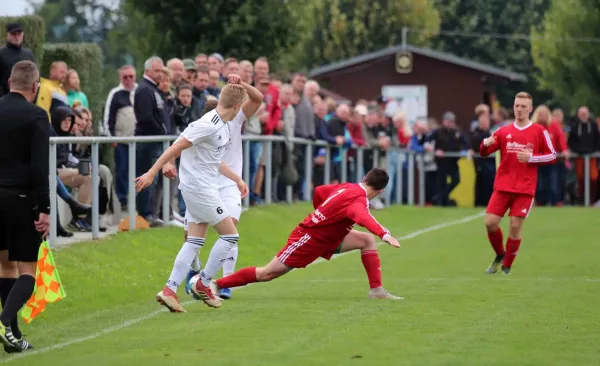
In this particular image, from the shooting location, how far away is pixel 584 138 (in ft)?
107

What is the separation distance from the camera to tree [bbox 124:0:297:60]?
29547 mm

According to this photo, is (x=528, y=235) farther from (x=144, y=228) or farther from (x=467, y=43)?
(x=467, y=43)

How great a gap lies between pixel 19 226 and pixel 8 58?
6.41 meters

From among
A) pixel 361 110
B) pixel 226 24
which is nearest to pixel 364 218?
pixel 361 110

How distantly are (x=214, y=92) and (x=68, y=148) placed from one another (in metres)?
4.56

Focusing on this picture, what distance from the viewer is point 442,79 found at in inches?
2019

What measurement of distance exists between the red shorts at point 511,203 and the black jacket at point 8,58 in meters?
5.34

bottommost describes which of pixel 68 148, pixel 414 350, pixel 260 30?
pixel 414 350

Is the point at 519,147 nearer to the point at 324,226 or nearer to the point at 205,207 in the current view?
the point at 324,226

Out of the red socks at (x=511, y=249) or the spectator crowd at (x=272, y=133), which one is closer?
the red socks at (x=511, y=249)

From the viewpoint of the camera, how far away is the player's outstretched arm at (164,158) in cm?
1238

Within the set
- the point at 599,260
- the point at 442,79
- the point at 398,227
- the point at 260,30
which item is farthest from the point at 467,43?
the point at 599,260

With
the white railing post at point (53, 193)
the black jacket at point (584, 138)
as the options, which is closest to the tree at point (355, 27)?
the black jacket at point (584, 138)

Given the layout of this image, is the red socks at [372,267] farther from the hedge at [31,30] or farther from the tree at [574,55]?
the tree at [574,55]
